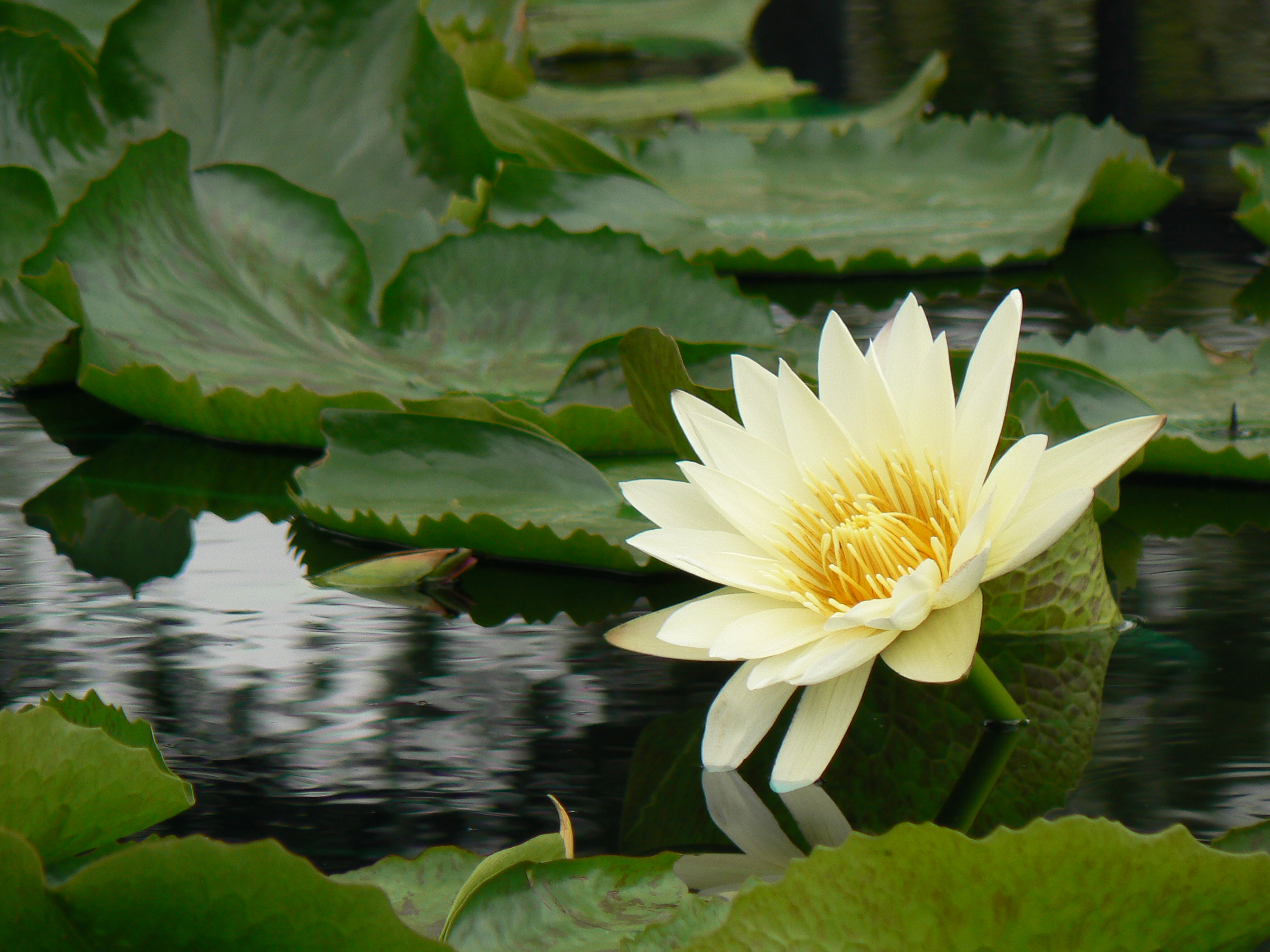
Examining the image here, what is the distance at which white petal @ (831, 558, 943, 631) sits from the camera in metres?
0.62

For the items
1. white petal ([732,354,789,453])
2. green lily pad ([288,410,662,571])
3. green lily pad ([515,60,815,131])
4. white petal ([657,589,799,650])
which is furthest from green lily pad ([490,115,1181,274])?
white petal ([657,589,799,650])

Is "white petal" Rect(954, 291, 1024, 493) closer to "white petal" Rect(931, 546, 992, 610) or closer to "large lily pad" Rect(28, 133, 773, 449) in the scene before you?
"white petal" Rect(931, 546, 992, 610)

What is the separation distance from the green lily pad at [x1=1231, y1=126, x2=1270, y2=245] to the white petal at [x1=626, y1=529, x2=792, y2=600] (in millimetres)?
1233

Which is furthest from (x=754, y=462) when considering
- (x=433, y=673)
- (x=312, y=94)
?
(x=312, y=94)

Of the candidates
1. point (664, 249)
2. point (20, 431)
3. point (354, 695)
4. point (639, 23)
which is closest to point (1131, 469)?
point (354, 695)

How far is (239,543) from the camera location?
42.4 inches

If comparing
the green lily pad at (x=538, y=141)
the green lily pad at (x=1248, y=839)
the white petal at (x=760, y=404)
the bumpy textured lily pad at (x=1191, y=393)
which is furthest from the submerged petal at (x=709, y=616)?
the green lily pad at (x=538, y=141)

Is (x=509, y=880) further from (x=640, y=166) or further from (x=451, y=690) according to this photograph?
(x=640, y=166)

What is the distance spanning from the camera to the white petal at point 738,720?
658mm

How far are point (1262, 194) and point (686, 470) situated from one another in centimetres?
133

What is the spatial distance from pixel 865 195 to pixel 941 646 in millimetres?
1538

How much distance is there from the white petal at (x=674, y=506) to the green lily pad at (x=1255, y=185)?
47.7 inches

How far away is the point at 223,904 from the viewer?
474mm

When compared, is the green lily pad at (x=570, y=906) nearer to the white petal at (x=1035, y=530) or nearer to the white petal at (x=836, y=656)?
the white petal at (x=836, y=656)
